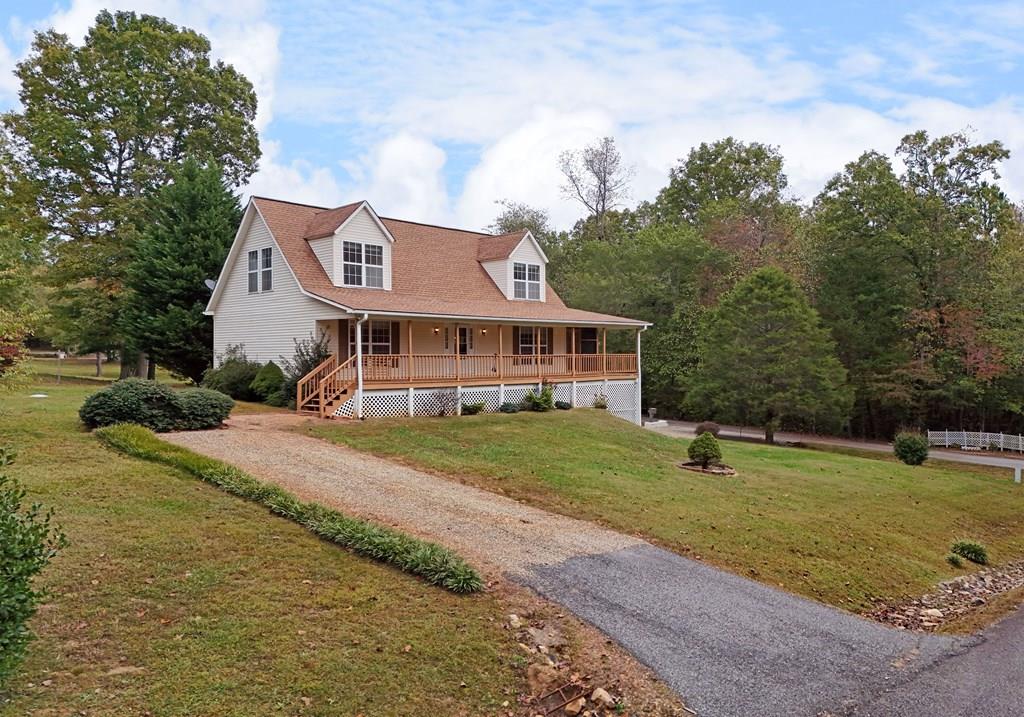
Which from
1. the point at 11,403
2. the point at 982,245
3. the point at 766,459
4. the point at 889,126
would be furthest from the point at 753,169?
the point at 11,403

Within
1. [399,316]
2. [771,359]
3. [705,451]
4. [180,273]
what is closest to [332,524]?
[705,451]

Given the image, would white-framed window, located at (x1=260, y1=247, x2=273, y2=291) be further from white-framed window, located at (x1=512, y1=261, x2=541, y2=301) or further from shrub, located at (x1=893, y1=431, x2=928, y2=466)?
shrub, located at (x1=893, y1=431, x2=928, y2=466)

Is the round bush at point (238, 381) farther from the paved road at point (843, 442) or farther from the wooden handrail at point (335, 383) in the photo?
the paved road at point (843, 442)

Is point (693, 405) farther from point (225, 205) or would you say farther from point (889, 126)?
point (225, 205)

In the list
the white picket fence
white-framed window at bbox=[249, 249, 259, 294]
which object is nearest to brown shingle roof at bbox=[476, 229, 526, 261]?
white-framed window at bbox=[249, 249, 259, 294]

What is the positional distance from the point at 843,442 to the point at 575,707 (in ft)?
100

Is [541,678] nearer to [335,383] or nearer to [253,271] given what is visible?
[335,383]

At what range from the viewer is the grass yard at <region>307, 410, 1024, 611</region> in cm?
934

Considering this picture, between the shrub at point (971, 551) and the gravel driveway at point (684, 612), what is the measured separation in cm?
494

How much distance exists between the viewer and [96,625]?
5.36 meters

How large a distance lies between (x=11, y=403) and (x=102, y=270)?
15.1m

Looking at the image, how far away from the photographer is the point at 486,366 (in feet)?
76.5

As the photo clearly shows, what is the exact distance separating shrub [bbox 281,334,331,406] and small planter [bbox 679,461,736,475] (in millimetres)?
11009

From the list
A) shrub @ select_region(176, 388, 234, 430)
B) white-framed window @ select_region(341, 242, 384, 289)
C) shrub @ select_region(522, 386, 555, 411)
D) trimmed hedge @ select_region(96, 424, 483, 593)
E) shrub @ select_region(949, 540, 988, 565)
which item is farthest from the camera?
shrub @ select_region(522, 386, 555, 411)
